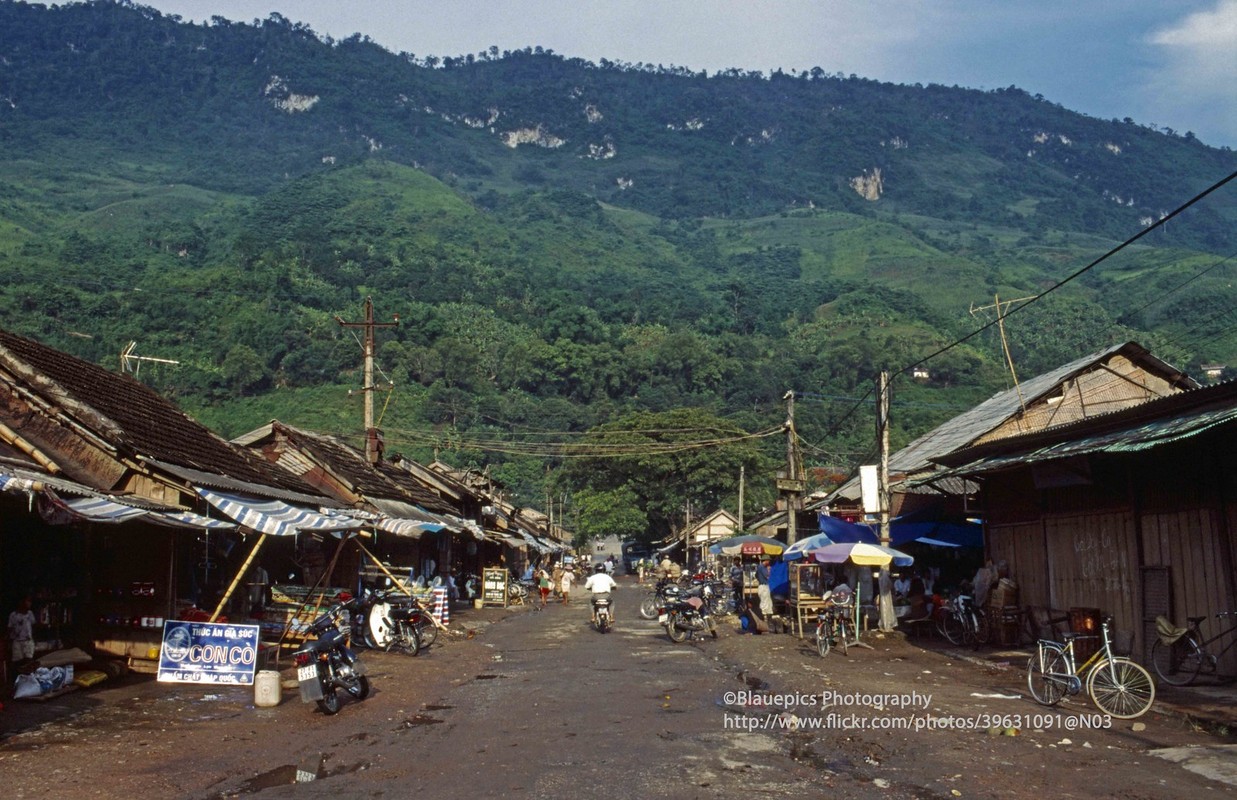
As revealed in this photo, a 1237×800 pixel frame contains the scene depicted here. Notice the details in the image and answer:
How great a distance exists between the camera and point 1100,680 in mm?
11867

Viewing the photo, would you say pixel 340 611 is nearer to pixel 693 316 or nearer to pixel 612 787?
pixel 612 787

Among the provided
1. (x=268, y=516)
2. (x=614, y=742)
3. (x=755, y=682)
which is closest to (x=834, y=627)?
(x=755, y=682)

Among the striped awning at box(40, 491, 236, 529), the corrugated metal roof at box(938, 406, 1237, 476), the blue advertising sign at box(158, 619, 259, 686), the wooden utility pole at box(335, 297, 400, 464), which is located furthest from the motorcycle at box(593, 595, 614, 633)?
the striped awning at box(40, 491, 236, 529)

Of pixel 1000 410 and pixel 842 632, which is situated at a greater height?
pixel 1000 410

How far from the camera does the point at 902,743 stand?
10.4m

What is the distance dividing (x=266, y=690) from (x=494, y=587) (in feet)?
77.7

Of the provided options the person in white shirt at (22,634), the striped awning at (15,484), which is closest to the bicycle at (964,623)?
the person in white shirt at (22,634)

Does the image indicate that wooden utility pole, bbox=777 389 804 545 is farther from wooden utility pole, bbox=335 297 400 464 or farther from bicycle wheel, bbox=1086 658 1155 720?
bicycle wheel, bbox=1086 658 1155 720

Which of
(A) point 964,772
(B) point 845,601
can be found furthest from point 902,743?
(B) point 845,601

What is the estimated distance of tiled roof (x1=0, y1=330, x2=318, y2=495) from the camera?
51.8ft

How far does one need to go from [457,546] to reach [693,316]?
9426 centimetres

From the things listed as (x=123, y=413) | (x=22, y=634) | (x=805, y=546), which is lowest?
(x=22, y=634)

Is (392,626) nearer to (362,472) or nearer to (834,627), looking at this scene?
(834,627)

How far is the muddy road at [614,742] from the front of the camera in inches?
A: 337
